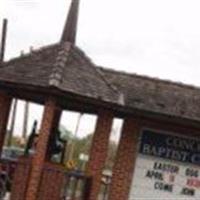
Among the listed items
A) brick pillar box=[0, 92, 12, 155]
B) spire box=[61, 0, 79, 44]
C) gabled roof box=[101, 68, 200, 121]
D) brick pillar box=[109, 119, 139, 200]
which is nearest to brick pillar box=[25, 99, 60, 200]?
gabled roof box=[101, 68, 200, 121]

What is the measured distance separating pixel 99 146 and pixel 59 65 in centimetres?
243

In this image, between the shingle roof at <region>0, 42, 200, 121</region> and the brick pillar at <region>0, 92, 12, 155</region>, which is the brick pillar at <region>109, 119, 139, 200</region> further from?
the brick pillar at <region>0, 92, 12, 155</region>

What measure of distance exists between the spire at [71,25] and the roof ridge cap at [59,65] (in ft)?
1.92

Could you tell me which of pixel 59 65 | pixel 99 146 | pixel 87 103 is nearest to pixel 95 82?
pixel 87 103

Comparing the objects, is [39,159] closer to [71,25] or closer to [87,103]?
[87,103]

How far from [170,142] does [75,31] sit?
4062 millimetres

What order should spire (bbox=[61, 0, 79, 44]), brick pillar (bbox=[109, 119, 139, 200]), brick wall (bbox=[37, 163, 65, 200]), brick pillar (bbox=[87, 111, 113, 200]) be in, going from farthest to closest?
1. spire (bbox=[61, 0, 79, 44])
2. brick pillar (bbox=[109, 119, 139, 200])
3. brick pillar (bbox=[87, 111, 113, 200])
4. brick wall (bbox=[37, 163, 65, 200])

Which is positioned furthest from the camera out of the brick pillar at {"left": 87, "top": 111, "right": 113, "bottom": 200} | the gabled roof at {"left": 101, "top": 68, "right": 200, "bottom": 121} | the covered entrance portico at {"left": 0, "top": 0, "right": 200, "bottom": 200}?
the gabled roof at {"left": 101, "top": 68, "right": 200, "bottom": 121}

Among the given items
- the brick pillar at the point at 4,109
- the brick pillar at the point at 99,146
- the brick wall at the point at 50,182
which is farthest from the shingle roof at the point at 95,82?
the brick wall at the point at 50,182

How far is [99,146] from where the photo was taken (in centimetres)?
2000

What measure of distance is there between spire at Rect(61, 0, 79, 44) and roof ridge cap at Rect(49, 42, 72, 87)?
586mm

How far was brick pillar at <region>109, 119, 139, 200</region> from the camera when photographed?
20672 mm

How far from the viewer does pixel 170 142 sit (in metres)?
20.8

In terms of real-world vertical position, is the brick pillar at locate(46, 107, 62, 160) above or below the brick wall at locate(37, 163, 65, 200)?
above
